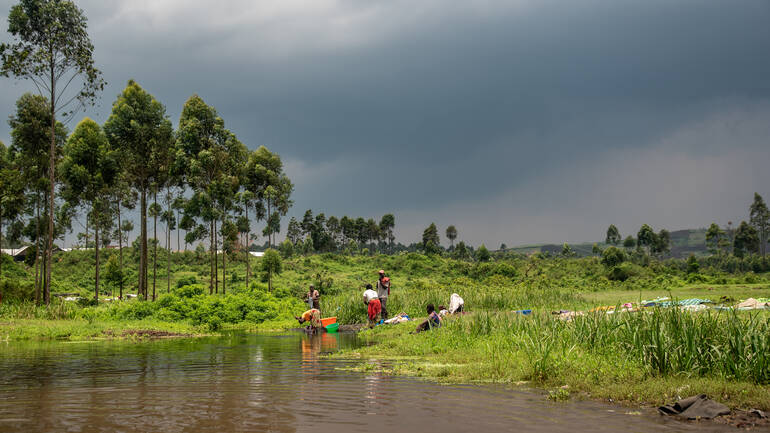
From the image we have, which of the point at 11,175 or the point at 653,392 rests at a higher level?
the point at 11,175

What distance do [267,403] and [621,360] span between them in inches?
223

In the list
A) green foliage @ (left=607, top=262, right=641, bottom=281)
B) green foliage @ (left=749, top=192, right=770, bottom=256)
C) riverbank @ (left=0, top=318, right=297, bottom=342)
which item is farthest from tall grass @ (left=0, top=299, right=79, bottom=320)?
green foliage @ (left=749, top=192, right=770, bottom=256)

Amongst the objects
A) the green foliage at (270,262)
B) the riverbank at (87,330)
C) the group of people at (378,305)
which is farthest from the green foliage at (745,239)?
the riverbank at (87,330)

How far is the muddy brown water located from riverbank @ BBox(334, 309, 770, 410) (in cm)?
69

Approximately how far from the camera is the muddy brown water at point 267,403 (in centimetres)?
608

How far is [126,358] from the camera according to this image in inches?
517

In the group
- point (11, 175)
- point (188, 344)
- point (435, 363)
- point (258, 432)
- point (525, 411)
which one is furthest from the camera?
point (11, 175)

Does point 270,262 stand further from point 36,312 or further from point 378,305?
point 378,305

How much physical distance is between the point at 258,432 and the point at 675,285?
41.9m

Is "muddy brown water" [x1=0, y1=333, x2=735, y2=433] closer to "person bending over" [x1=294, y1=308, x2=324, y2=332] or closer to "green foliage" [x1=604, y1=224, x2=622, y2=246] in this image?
"person bending over" [x1=294, y1=308, x2=324, y2=332]

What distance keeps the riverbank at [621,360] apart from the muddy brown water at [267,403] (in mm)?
688

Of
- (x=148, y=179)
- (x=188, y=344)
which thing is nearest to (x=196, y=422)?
(x=188, y=344)

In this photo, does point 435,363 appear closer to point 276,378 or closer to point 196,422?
point 276,378

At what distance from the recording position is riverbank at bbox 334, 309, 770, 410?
23.7 ft
